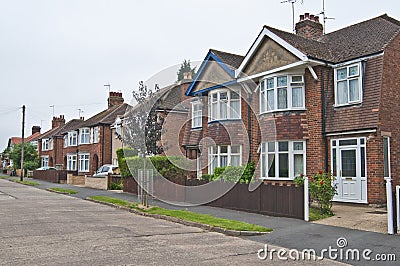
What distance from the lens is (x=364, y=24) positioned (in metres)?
21.0

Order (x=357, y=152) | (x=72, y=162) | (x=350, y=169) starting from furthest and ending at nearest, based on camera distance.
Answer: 1. (x=72, y=162)
2. (x=350, y=169)
3. (x=357, y=152)

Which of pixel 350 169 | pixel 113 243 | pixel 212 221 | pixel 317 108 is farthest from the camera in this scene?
pixel 317 108

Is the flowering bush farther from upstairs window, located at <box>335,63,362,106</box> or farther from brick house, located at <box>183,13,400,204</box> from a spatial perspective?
upstairs window, located at <box>335,63,362,106</box>

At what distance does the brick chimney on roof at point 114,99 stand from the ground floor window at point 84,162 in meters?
6.89

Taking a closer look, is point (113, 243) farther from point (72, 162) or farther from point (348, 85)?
point (72, 162)

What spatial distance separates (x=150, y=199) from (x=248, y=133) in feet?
19.5

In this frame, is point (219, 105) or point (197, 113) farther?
point (197, 113)

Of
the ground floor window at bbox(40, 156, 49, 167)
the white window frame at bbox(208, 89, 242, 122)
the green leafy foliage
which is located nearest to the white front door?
the green leafy foliage

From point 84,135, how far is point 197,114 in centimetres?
2212

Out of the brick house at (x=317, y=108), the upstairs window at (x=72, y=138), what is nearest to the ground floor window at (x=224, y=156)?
the brick house at (x=317, y=108)

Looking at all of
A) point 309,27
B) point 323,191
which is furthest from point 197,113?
point 323,191

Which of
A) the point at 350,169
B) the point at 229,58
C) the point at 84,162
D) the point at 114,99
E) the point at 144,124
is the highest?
the point at 114,99

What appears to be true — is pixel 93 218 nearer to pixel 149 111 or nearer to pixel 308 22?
pixel 149 111

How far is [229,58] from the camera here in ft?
78.5
